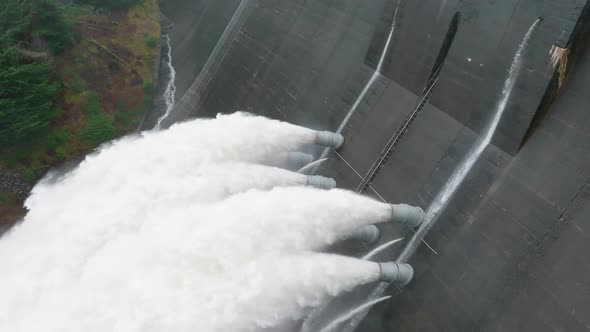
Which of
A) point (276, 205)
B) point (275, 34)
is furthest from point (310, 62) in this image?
point (276, 205)

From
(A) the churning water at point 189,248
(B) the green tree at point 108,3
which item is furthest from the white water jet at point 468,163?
(B) the green tree at point 108,3

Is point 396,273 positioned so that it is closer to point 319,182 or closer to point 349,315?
point 349,315

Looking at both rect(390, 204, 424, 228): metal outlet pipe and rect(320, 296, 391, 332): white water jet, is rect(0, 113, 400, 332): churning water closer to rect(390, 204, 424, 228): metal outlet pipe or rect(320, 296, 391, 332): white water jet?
rect(390, 204, 424, 228): metal outlet pipe

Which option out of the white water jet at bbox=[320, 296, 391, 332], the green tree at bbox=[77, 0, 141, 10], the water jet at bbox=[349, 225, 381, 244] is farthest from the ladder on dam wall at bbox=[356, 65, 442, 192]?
the green tree at bbox=[77, 0, 141, 10]

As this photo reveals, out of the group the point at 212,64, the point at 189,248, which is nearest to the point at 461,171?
the point at 189,248

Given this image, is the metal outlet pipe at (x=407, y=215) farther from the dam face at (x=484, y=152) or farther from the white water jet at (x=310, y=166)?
the white water jet at (x=310, y=166)

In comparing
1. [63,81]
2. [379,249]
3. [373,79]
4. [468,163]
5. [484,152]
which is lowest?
[63,81]
